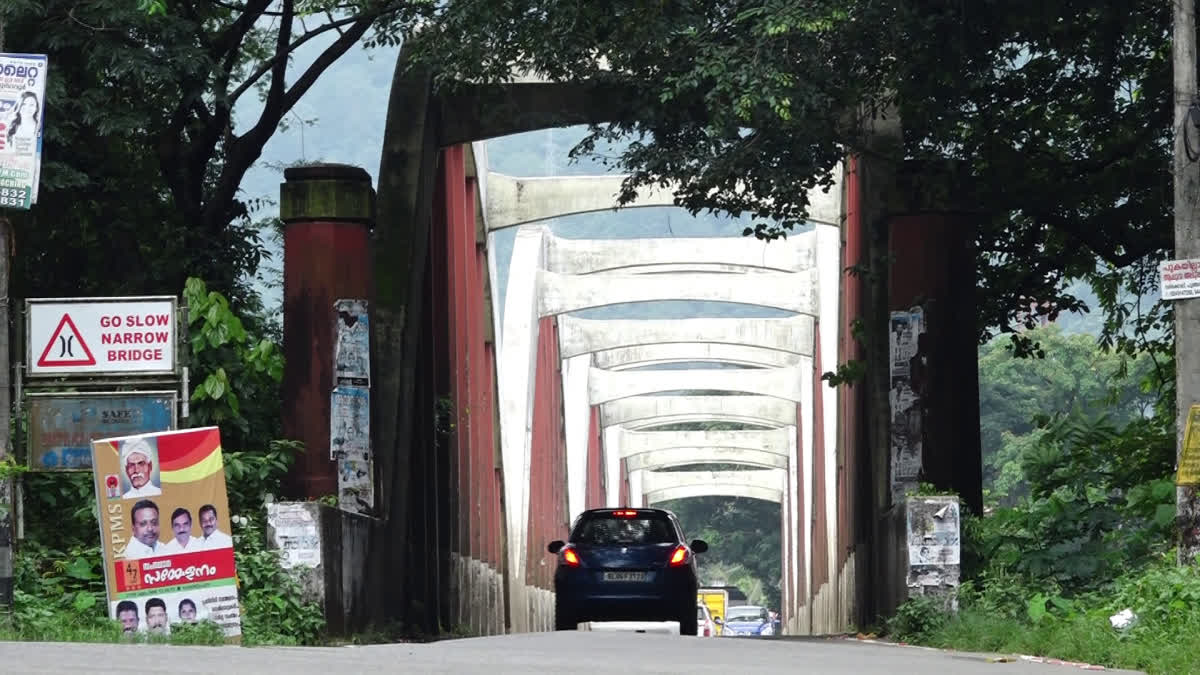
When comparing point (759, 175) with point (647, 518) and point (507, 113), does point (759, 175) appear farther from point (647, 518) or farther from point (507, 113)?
point (507, 113)

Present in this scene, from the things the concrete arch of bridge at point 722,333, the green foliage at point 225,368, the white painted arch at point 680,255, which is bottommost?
the green foliage at point 225,368

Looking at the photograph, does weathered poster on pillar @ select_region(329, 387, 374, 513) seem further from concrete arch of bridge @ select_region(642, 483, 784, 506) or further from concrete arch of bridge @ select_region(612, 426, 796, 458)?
concrete arch of bridge @ select_region(642, 483, 784, 506)

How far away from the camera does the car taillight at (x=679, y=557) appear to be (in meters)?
19.3

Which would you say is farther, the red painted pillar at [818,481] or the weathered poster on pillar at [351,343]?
the red painted pillar at [818,481]

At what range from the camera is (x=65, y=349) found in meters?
15.5

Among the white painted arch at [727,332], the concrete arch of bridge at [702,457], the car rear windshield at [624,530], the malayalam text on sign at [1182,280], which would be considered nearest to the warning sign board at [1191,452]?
the malayalam text on sign at [1182,280]

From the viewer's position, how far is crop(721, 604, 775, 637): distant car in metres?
77.4

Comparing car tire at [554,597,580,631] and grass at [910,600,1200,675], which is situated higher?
grass at [910,600,1200,675]

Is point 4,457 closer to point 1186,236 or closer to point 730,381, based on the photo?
point 1186,236

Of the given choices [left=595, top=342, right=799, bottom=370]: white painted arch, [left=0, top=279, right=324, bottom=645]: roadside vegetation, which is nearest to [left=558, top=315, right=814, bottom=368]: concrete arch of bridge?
[left=595, top=342, right=799, bottom=370]: white painted arch

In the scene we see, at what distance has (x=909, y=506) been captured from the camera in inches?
665

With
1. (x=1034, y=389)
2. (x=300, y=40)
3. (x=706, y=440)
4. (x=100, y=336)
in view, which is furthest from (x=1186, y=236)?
(x=1034, y=389)

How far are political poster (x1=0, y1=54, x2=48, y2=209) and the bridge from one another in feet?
15.5

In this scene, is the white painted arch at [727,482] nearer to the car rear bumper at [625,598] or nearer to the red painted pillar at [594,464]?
the red painted pillar at [594,464]
